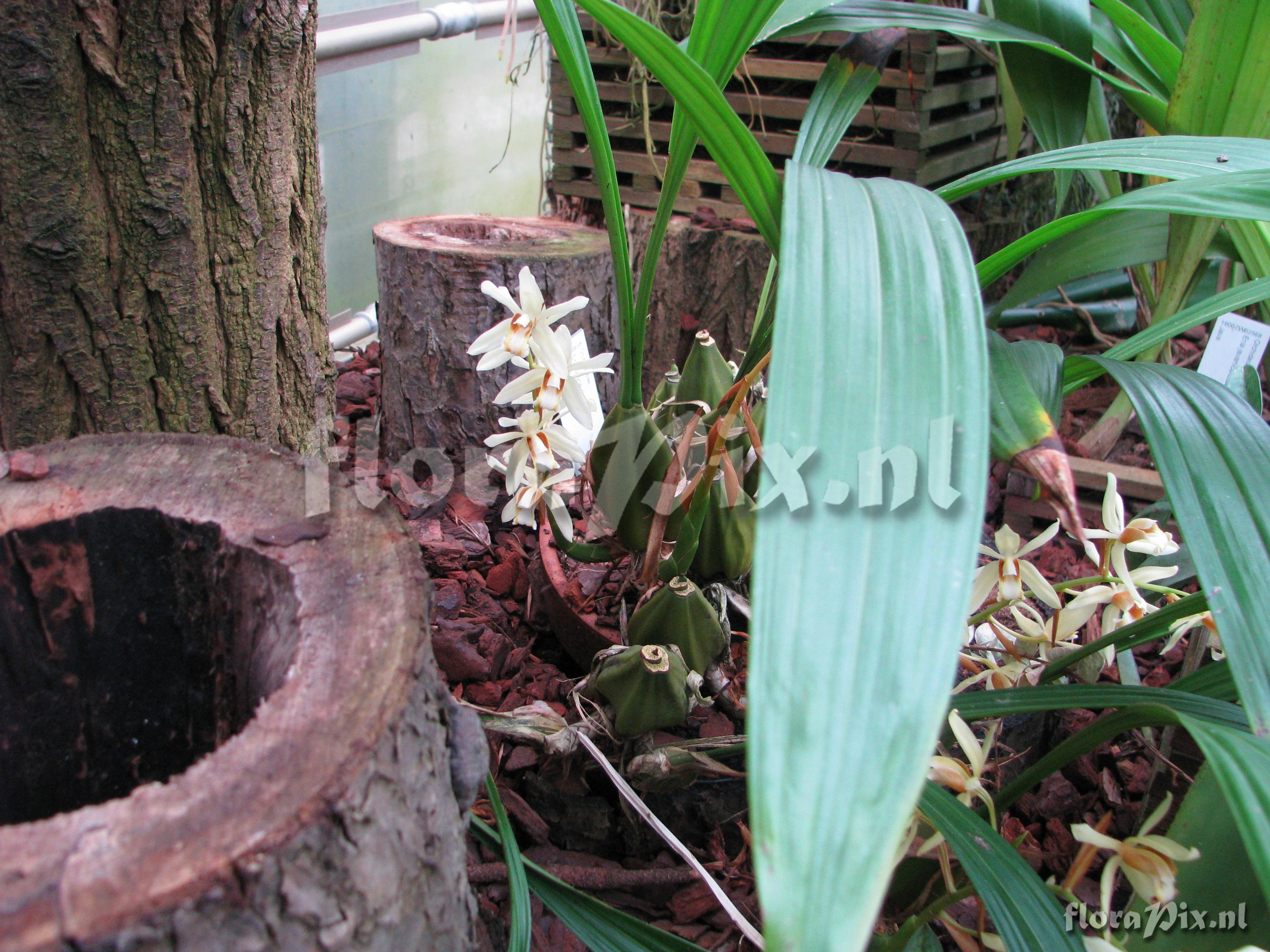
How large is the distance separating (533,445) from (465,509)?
2.19 feet

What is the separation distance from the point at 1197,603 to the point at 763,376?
70cm

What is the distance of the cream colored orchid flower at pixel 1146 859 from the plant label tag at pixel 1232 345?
40.9 inches

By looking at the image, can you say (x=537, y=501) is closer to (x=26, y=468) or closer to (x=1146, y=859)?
(x=26, y=468)

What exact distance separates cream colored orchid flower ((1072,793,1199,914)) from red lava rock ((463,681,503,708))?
0.66m

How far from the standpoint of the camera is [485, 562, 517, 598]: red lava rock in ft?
4.26

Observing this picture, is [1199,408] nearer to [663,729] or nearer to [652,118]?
[663,729]

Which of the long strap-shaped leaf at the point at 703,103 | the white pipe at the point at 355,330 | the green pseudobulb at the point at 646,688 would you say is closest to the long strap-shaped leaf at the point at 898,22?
the long strap-shaped leaf at the point at 703,103

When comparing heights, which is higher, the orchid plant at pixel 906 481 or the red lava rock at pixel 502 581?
the orchid plant at pixel 906 481

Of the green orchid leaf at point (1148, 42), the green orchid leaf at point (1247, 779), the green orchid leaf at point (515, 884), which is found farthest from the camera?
the green orchid leaf at point (1148, 42)

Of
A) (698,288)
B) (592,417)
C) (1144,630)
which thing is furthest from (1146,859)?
(698,288)

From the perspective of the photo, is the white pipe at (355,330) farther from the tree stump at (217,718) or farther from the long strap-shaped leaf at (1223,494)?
the long strap-shaped leaf at (1223,494)

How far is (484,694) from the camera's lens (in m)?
1.08

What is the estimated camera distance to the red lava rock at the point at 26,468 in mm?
653

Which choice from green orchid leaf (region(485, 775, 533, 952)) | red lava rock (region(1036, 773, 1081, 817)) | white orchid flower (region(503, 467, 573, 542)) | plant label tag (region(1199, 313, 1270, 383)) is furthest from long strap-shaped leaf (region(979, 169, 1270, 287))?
plant label tag (region(1199, 313, 1270, 383))
